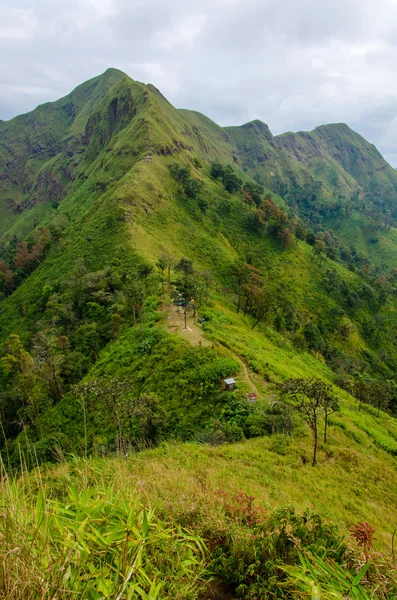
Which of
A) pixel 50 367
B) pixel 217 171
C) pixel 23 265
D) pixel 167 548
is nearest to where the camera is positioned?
pixel 167 548

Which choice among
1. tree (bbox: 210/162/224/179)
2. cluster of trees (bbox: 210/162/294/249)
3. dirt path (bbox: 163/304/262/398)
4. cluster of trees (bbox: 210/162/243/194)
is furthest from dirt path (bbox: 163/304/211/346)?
tree (bbox: 210/162/224/179)

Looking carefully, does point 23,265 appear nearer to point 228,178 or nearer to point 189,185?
point 189,185

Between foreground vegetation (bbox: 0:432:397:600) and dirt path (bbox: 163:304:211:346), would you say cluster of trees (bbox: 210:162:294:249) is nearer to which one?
dirt path (bbox: 163:304:211:346)

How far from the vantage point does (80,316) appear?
134 feet

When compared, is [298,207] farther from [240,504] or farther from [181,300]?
[240,504]

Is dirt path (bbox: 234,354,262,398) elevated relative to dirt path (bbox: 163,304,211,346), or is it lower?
lower

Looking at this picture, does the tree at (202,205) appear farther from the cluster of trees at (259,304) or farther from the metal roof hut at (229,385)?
the metal roof hut at (229,385)

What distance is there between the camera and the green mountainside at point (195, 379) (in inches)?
150

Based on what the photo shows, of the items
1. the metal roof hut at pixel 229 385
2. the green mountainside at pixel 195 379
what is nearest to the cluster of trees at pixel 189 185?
the green mountainside at pixel 195 379

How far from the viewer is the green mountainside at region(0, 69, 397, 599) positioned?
12.5 ft

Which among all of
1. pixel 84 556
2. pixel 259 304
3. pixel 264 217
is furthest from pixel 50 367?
pixel 264 217

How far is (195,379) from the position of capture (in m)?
22.3

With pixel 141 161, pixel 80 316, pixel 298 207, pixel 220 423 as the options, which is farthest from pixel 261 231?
pixel 298 207

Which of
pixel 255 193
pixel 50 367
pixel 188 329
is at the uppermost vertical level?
pixel 255 193
